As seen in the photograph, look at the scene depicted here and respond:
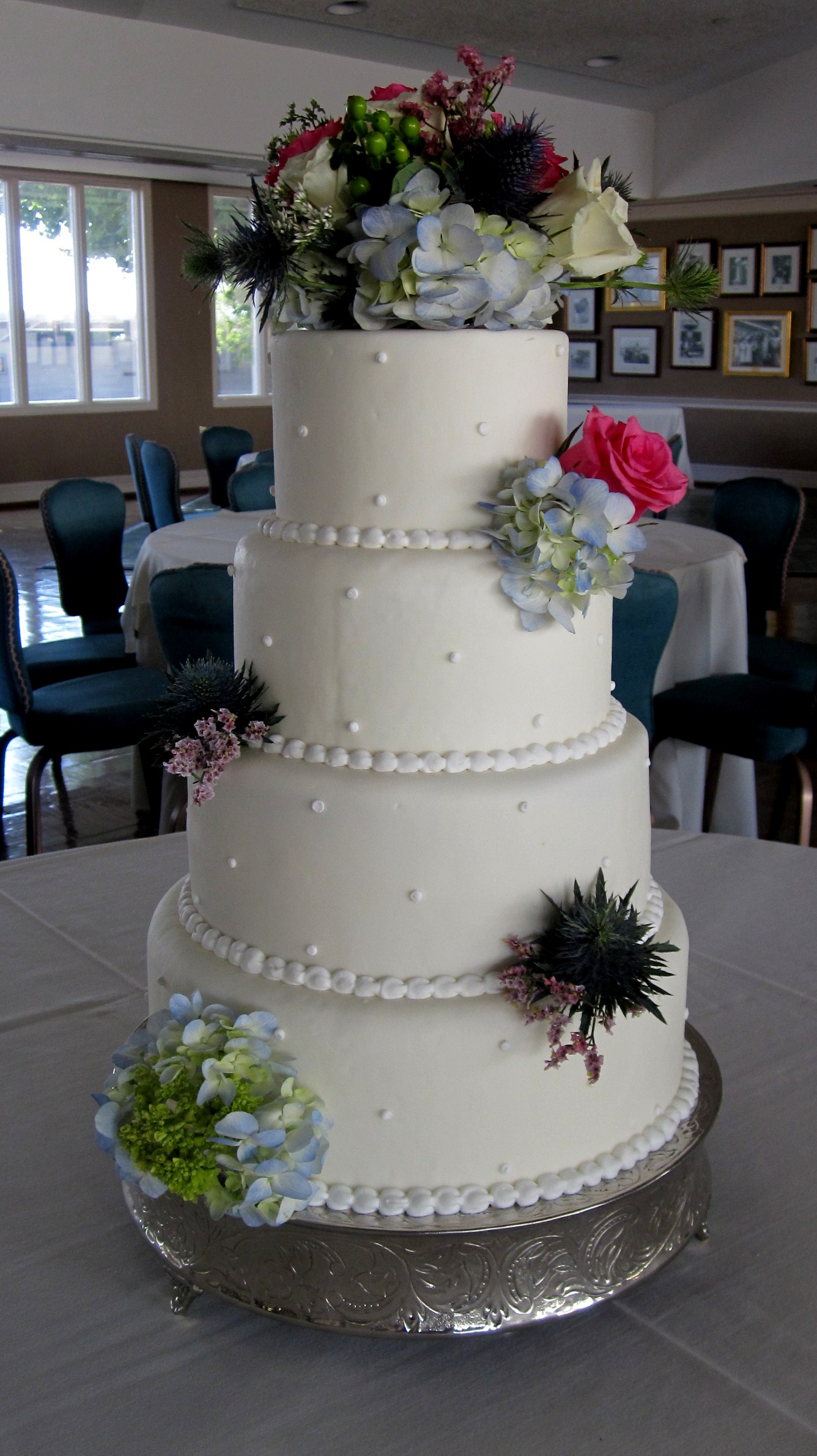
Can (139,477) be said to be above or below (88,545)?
above

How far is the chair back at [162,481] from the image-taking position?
244 inches

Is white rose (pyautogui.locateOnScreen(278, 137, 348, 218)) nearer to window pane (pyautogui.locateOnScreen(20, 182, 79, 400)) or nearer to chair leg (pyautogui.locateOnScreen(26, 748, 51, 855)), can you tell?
chair leg (pyautogui.locateOnScreen(26, 748, 51, 855))

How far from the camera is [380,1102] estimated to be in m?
1.04

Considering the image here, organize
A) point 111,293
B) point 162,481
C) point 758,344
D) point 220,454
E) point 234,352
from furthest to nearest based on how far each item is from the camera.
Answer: point 234,352, point 111,293, point 758,344, point 220,454, point 162,481

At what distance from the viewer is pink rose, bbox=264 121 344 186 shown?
986 millimetres

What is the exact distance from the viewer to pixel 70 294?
44.2 feet

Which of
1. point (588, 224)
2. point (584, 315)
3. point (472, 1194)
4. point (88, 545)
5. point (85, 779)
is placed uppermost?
point (584, 315)

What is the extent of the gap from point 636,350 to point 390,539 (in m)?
14.0

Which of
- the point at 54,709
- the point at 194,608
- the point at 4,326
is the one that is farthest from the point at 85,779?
the point at 4,326

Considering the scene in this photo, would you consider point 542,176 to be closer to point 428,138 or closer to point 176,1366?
point 428,138

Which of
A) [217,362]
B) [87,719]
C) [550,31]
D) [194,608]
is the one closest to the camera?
[194,608]

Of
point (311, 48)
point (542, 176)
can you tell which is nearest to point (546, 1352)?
point (542, 176)

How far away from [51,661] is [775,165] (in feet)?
27.1

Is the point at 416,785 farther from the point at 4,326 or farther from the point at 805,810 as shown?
the point at 4,326
